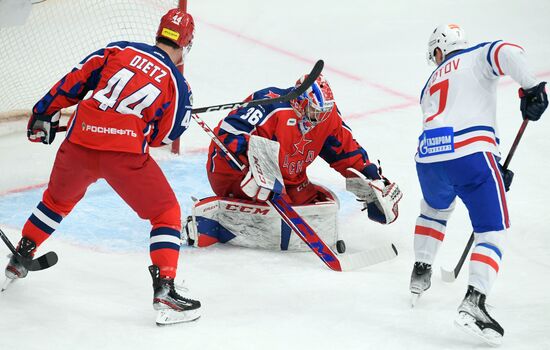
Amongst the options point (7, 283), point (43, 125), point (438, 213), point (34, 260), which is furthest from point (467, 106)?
point (7, 283)

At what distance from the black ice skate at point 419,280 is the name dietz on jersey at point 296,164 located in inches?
30.7

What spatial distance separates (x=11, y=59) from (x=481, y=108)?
140 inches

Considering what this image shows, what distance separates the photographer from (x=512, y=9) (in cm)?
Answer: 816

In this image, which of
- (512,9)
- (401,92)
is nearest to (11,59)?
(401,92)

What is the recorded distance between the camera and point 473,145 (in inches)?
130

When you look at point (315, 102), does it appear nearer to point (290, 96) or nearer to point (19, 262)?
point (290, 96)

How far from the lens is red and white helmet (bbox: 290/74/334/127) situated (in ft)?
12.8

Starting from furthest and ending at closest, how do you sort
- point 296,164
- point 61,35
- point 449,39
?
point 61,35 → point 296,164 → point 449,39

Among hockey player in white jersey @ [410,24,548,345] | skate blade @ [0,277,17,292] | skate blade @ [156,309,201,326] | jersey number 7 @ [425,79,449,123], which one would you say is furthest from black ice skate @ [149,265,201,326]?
jersey number 7 @ [425,79,449,123]

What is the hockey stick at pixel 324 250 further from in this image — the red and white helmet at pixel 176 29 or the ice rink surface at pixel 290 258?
the red and white helmet at pixel 176 29

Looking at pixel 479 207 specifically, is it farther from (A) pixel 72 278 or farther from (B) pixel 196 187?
(B) pixel 196 187

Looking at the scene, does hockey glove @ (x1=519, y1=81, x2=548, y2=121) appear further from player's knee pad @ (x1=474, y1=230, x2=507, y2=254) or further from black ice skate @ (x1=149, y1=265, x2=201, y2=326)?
black ice skate @ (x1=149, y1=265, x2=201, y2=326)

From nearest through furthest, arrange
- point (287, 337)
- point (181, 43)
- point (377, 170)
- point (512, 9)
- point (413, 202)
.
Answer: point (287, 337) → point (181, 43) → point (377, 170) → point (413, 202) → point (512, 9)

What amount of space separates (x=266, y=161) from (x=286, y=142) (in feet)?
0.47
